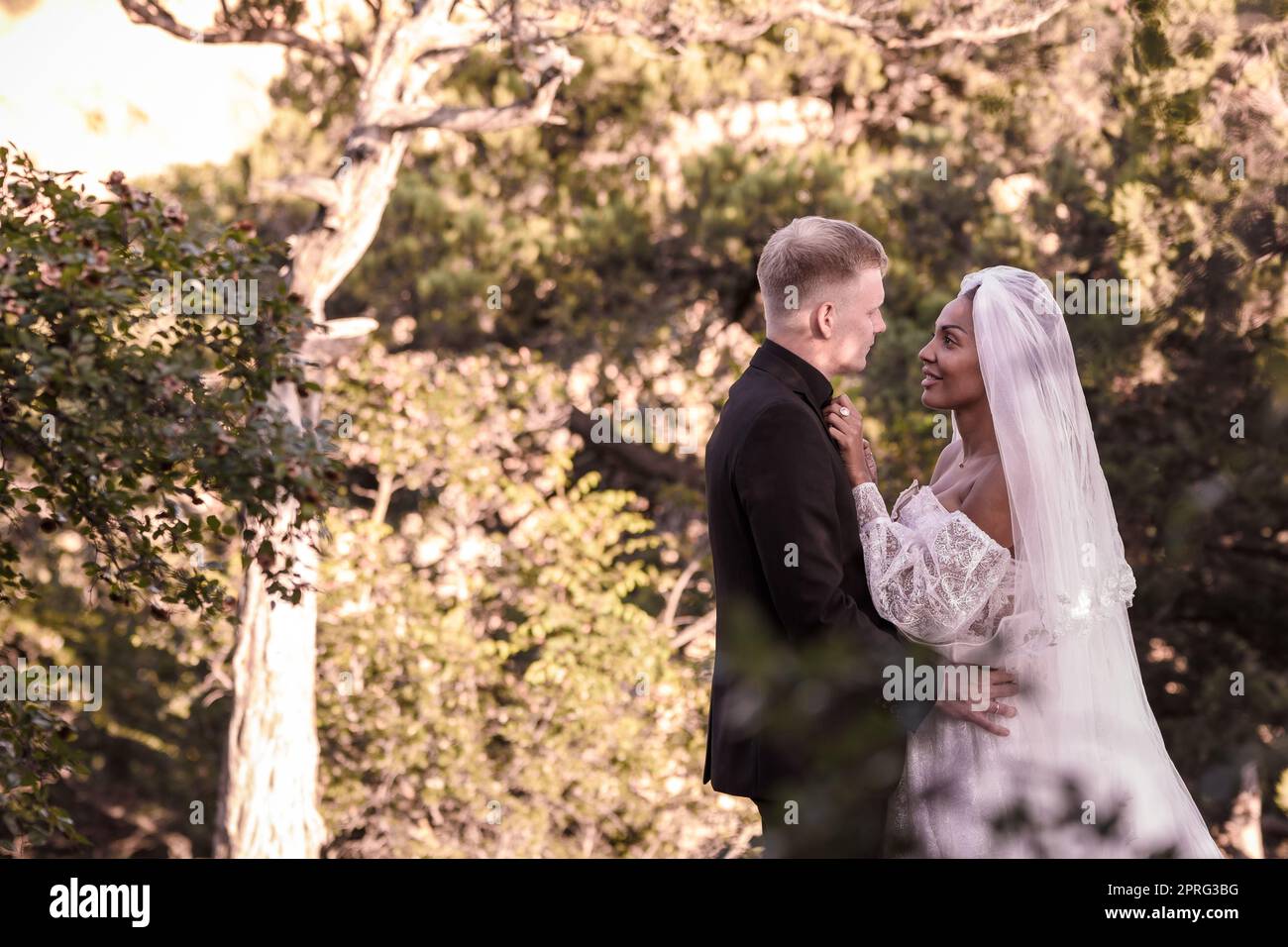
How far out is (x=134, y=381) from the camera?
344 cm

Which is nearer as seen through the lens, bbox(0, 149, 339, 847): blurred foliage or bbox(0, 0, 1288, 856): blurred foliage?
bbox(0, 149, 339, 847): blurred foliage

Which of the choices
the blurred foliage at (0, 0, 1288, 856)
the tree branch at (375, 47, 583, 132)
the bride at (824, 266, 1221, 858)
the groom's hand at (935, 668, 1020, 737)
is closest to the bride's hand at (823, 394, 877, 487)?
the bride at (824, 266, 1221, 858)

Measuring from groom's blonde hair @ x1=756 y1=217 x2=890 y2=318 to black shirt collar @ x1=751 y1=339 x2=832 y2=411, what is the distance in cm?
9

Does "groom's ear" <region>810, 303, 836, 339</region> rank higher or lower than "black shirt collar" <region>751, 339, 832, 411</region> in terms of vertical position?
higher

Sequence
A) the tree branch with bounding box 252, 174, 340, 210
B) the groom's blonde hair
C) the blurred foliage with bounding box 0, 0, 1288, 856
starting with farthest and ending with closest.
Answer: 1. the blurred foliage with bounding box 0, 0, 1288, 856
2. the tree branch with bounding box 252, 174, 340, 210
3. the groom's blonde hair

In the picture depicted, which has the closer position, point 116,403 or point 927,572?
point 927,572

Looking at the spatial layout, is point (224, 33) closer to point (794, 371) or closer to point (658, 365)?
point (658, 365)

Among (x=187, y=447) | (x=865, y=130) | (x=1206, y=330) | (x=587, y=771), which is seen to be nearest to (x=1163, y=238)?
(x=1206, y=330)

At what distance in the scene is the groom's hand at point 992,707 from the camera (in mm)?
3197

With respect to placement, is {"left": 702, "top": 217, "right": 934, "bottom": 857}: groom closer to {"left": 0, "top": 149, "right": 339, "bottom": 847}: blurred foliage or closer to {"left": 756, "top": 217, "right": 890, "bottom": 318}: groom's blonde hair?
{"left": 756, "top": 217, "right": 890, "bottom": 318}: groom's blonde hair

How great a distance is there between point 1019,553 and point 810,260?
34.6 inches

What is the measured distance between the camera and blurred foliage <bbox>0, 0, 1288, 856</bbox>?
8.66 meters

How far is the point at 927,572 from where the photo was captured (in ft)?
10.6

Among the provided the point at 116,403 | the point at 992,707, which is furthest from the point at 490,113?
the point at 992,707
